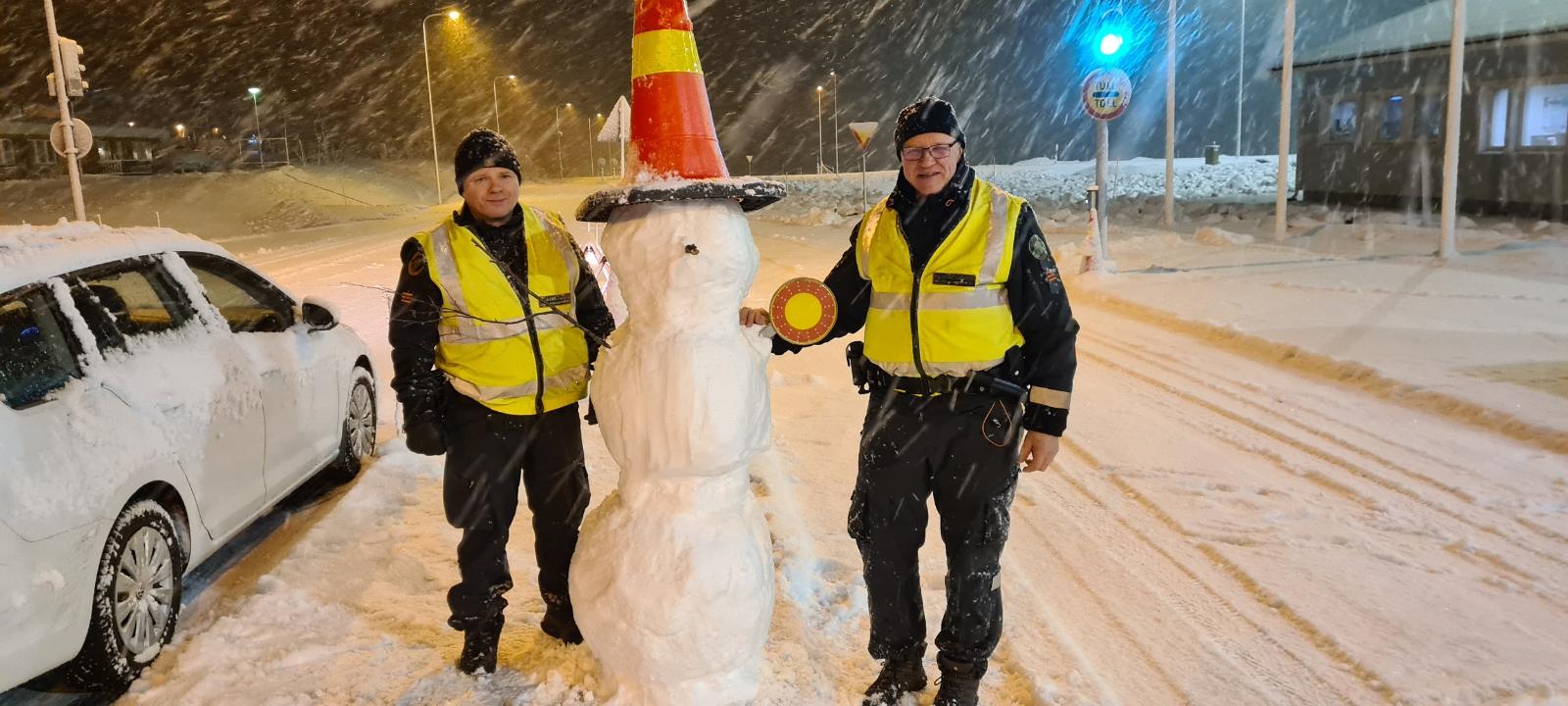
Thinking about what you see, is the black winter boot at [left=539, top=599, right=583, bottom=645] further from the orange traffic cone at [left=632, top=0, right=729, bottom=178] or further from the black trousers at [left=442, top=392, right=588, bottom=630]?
the orange traffic cone at [left=632, top=0, right=729, bottom=178]

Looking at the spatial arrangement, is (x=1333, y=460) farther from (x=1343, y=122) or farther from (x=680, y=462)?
(x=1343, y=122)

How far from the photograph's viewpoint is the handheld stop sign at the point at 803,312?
3.00 m

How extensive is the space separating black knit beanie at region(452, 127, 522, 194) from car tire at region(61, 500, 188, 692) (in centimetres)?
161

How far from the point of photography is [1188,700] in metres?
3.24

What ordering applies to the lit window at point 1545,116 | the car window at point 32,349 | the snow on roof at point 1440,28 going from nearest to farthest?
the car window at point 32,349 < the lit window at point 1545,116 < the snow on roof at point 1440,28

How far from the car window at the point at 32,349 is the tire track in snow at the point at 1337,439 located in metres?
5.90

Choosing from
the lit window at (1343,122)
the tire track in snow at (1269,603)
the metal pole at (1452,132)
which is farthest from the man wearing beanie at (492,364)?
the lit window at (1343,122)

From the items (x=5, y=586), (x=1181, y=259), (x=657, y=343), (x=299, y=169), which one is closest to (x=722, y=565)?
(x=657, y=343)

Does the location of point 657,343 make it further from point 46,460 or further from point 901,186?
point 46,460

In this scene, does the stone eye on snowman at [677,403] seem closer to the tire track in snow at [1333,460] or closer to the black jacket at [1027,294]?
the black jacket at [1027,294]

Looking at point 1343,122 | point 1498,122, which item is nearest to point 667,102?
point 1498,122

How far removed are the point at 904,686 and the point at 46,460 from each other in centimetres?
270

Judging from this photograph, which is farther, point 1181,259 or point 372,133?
point 372,133

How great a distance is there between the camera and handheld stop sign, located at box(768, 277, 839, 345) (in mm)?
2998
